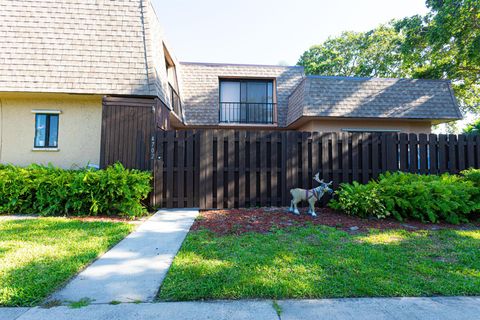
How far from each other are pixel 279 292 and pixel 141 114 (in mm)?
6448

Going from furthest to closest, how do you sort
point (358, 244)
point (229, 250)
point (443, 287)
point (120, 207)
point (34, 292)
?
point (120, 207)
point (358, 244)
point (229, 250)
point (443, 287)
point (34, 292)

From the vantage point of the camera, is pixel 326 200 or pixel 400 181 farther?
pixel 326 200

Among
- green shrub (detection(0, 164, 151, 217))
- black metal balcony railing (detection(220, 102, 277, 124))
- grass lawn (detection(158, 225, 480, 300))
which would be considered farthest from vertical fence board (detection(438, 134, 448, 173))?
black metal balcony railing (detection(220, 102, 277, 124))

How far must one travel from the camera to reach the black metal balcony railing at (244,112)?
563 inches

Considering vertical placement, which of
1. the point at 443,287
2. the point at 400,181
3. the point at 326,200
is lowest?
the point at 443,287

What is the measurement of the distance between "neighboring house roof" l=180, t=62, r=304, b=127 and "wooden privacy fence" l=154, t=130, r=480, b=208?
5.94m

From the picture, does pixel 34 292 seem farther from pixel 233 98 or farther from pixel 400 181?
pixel 233 98

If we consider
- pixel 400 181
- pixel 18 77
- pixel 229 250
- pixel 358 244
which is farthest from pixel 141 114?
pixel 400 181

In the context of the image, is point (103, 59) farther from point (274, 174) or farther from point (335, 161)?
point (335, 161)

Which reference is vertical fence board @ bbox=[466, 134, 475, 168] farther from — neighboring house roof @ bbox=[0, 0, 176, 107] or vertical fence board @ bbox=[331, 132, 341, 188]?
neighboring house roof @ bbox=[0, 0, 176, 107]

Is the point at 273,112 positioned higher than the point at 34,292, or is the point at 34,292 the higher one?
the point at 273,112

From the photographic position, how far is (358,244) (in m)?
4.06

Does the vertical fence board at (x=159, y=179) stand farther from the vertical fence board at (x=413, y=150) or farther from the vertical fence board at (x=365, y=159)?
the vertical fence board at (x=413, y=150)

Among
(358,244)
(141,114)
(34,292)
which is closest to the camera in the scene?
(34,292)
